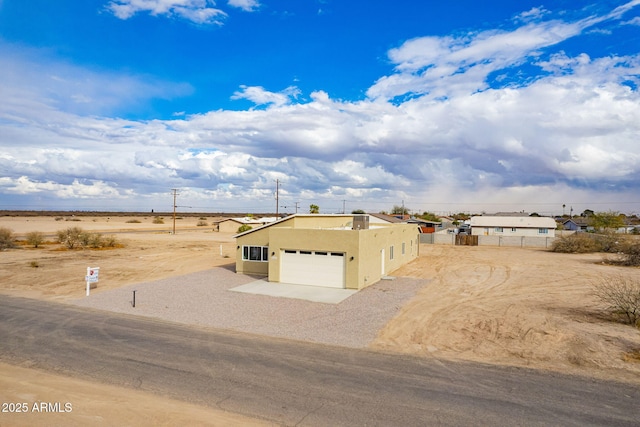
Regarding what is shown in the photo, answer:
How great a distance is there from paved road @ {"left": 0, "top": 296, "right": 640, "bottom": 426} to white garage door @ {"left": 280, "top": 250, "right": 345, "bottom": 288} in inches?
371

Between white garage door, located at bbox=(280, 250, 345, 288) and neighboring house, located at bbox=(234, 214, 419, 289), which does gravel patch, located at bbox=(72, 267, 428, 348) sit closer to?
neighboring house, located at bbox=(234, 214, 419, 289)

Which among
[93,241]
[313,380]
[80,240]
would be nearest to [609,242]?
[313,380]

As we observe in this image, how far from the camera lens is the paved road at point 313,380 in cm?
874

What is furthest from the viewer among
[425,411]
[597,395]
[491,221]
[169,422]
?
[491,221]

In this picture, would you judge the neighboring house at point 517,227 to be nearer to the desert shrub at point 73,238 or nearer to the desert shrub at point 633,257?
the desert shrub at point 633,257

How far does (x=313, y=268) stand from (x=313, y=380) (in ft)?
43.5

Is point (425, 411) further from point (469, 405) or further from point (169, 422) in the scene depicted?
point (169, 422)

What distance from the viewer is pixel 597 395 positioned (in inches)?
382

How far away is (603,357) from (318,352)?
29.2 feet

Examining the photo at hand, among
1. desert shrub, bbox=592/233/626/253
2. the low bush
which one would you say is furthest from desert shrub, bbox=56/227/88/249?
desert shrub, bbox=592/233/626/253

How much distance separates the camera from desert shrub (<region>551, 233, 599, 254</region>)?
4569 centimetres

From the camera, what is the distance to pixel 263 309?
18.2m

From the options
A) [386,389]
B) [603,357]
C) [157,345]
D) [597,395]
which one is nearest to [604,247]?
[603,357]

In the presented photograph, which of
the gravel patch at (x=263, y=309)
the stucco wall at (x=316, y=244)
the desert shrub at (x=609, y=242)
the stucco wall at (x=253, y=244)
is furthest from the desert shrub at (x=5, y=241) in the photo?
the desert shrub at (x=609, y=242)
